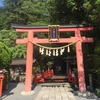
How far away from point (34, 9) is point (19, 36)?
499cm

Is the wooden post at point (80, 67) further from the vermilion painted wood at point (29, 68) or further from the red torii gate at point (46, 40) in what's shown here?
the vermilion painted wood at point (29, 68)

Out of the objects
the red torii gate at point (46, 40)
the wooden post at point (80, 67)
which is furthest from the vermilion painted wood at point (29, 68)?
the wooden post at point (80, 67)

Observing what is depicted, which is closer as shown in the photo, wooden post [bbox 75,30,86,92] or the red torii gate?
wooden post [bbox 75,30,86,92]

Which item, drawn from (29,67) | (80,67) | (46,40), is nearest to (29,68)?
(29,67)

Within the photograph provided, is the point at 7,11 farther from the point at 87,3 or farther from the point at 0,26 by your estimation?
the point at 87,3

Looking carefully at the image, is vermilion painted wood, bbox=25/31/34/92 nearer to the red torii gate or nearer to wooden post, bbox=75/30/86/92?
the red torii gate

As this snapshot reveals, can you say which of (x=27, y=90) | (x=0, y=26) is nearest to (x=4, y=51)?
(x=27, y=90)

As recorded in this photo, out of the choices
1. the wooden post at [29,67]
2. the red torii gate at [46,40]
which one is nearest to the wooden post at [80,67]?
the red torii gate at [46,40]

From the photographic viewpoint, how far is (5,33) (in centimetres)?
2325

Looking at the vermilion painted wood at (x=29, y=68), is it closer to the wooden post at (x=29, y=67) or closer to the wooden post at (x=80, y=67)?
the wooden post at (x=29, y=67)

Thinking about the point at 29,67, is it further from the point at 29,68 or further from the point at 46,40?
the point at 46,40

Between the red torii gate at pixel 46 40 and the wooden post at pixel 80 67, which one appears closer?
the wooden post at pixel 80 67

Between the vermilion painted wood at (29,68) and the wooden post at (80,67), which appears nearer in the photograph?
the wooden post at (80,67)

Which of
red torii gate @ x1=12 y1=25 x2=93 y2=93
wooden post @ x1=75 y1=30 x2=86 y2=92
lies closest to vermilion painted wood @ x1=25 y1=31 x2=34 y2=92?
red torii gate @ x1=12 y1=25 x2=93 y2=93
